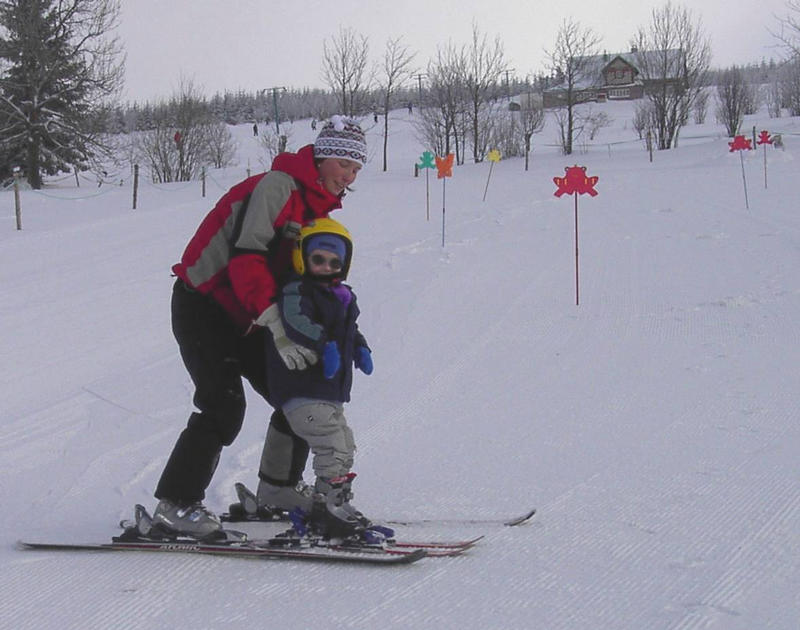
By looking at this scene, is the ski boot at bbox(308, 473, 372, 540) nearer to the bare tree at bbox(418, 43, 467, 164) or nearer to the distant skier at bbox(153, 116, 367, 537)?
the distant skier at bbox(153, 116, 367, 537)

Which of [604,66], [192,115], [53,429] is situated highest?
[604,66]

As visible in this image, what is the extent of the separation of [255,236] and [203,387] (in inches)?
25.9

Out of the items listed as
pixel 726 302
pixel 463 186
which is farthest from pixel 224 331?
pixel 463 186

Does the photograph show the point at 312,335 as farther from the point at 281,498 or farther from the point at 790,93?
the point at 790,93

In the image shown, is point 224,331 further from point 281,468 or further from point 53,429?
point 53,429

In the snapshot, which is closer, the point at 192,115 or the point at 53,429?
the point at 53,429

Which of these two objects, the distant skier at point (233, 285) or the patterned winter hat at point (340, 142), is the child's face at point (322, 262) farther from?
the patterned winter hat at point (340, 142)

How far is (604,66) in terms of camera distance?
66750 mm

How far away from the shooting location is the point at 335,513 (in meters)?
2.88

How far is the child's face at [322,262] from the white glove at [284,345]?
20 centimetres

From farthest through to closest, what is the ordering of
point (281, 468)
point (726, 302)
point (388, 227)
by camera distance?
1. point (388, 227)
2. point (726, 302)
3. point (281, 468)

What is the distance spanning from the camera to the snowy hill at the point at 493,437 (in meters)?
2.44

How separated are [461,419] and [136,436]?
77.9 inches

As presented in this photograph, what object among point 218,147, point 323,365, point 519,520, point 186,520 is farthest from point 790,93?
point 186,520
